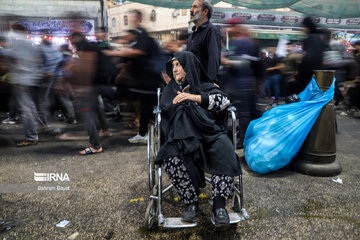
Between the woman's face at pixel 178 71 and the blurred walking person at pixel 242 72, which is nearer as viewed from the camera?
the woman's face at pixel 178 71

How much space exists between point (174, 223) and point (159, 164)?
47 centimetres

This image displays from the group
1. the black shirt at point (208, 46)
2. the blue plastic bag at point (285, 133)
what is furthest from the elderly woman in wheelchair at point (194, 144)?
the blue plastic bag at point (285, 133)

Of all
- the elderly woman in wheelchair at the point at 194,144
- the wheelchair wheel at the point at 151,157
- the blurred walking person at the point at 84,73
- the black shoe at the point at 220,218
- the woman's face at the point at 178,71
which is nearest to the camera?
the black shoe at the point at 220,218

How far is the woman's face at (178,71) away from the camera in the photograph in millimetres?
2209

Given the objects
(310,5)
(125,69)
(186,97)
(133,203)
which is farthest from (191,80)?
(310,5)

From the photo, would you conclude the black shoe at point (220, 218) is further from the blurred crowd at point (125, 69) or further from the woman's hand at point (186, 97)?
the blurred crowd at point (125, 69)

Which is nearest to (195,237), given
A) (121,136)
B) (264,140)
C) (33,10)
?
(264,140)

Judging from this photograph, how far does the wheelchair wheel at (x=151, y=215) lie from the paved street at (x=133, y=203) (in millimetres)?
63

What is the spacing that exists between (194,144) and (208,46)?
139 centimetres

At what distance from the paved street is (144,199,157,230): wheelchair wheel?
0.06 metres

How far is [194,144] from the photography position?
2.00m

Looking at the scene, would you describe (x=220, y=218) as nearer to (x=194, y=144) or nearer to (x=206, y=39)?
(x=194, y=144)

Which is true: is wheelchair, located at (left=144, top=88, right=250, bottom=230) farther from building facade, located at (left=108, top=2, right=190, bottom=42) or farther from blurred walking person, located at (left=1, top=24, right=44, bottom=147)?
building facade, located at (left=108, top=2, right=190, bottom=42)

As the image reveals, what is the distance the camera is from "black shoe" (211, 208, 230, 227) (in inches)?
71.5
